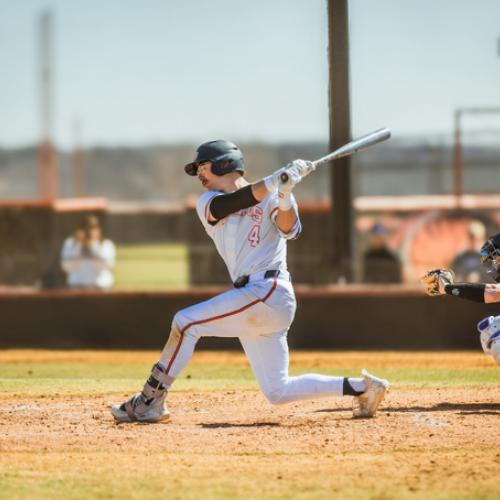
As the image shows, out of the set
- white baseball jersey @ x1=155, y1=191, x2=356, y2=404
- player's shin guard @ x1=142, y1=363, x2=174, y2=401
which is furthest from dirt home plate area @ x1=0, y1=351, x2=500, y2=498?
white baseball jersey @ x1=155, y1=191, x2=356, y2=404

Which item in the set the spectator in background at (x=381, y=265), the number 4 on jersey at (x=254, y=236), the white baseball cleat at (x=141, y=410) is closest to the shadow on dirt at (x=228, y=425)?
the white baseball cleat at (x=141, y=410)

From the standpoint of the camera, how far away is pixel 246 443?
6.88 metres

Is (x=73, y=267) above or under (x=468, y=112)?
under

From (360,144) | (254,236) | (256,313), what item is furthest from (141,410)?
(360,144)

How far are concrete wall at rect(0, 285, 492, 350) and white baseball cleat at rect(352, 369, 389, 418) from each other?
5.92 metres

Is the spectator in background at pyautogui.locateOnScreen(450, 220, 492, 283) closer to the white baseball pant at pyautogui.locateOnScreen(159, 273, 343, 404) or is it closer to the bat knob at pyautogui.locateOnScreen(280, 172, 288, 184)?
the white baseball pant at pyautogui.locateOnScreen(159, 273, 343, 404)

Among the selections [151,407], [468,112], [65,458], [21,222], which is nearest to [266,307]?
[151,407]

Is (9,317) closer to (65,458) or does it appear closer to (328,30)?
(328,30)

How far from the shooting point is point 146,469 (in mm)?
6117

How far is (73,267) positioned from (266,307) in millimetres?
9203

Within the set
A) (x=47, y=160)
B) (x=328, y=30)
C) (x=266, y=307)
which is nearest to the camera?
(x=266, y=307)

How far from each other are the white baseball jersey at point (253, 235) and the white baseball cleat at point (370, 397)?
3.13 ft

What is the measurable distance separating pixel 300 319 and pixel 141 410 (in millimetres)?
6437

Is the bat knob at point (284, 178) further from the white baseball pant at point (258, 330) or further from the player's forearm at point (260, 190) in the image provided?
the white baseball pant at point (258, 330)
